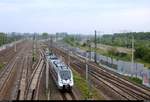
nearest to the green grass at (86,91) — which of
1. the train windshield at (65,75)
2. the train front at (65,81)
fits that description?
the train front at (65,81)

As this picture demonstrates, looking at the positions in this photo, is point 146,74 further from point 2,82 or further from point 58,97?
point 2,82

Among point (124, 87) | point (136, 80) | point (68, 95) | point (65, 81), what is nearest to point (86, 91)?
point (68, 95)

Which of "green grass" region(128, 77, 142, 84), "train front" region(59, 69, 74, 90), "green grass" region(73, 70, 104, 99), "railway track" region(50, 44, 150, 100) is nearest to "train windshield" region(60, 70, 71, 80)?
"train front" region(59, 69, 74, 90)

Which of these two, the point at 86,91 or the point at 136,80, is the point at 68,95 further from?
the point at 136,80

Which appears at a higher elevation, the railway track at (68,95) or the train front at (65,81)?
the train front at (65,81)

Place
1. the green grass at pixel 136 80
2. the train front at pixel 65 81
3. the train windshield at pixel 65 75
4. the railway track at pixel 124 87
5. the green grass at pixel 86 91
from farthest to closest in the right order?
the green grass at pixel 136 80
the train windshield at pixel 65 75
the train front at pixel 65 81
the railway track at pixel 124 87
the green grass at pixel 86 91

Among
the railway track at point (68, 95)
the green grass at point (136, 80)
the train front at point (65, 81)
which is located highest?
the train front at point (65, 81)

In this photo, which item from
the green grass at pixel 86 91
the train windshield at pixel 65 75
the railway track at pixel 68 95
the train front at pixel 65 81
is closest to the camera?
the railway track at pixel 68 95

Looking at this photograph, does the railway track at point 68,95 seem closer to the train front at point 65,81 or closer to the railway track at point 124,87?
the train front at point 65,81

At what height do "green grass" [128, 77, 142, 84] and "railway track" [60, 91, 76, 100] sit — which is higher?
"railway track" [60, 91, 76, 100]

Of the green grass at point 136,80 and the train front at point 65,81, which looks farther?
the green grass at point 136,80

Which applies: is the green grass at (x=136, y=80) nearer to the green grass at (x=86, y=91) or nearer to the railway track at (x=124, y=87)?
the railway track at (x=124, y=87)

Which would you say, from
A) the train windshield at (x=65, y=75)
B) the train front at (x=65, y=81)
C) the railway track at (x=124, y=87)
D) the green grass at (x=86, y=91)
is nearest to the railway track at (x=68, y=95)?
the train front at (x=65, y=81)

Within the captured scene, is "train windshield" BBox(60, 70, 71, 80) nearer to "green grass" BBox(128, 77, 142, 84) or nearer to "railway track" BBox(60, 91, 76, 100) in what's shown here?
"railway track" BBox(60, 91, 76, 100)
